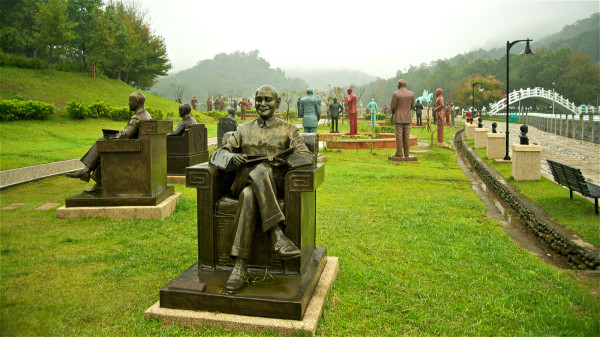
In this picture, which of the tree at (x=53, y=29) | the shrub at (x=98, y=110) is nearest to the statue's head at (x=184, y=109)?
the shrub at (x=98, y=110)

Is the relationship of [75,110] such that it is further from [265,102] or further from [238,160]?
[238,160]

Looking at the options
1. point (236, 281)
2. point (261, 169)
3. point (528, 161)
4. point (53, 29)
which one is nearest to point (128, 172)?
point (261, 169)

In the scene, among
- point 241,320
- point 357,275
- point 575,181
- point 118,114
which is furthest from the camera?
point 118,114

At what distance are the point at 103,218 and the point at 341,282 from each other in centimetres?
371

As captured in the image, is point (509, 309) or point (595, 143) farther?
point (595, 143)

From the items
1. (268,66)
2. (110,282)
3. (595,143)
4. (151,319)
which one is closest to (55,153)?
(110,282)

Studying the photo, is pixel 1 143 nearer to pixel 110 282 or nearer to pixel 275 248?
pixel 275 248

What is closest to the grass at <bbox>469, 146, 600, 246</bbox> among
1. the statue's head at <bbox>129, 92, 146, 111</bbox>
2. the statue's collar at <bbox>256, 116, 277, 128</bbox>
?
the statue's collar at <bbox>256, 116, 277, 128</bbox>

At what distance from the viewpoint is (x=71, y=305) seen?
3.37 m

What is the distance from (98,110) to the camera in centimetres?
2058

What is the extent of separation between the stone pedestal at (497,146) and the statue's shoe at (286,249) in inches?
462

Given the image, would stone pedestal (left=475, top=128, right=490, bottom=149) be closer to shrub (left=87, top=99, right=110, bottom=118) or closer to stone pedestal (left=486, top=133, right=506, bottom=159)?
stone pedestal (left=486, top=133, right=506, bottom=159)

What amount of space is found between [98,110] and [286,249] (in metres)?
20.0

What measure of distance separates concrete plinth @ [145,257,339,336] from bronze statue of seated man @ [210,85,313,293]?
8.6 inches
